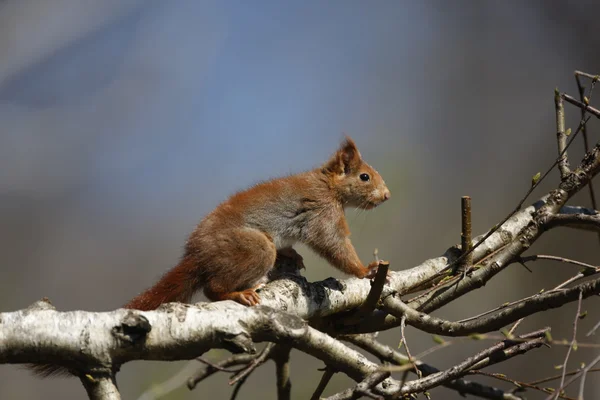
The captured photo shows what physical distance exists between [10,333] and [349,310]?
4.76ft

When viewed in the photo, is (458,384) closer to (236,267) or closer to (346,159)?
(236,267)

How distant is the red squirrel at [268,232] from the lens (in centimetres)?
275

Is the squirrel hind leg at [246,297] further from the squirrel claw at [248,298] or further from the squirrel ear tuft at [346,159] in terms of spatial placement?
the squirrel ear tuft at [346,159]

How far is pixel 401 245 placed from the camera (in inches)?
245

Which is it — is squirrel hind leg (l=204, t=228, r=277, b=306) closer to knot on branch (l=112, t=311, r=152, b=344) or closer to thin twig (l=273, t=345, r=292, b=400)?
thin twig (l=273, t=345, r=292, b=400)

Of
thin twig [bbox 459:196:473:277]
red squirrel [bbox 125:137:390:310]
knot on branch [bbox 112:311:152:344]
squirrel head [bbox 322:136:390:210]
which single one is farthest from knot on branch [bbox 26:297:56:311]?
squirrel head [bbox 322:136:390:210]

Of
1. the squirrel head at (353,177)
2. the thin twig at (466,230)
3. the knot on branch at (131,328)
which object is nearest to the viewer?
the knot on branch at (131,328)

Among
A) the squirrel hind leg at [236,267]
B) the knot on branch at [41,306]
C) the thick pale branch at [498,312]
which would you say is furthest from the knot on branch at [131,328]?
the thick pale branch at [498,312]

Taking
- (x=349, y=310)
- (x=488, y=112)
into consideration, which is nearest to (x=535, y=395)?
(x=488, y=112)

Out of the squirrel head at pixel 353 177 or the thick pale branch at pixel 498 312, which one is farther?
the squirrel head at pixel 353 177

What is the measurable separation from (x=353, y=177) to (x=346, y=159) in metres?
0.11

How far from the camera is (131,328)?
1.72 meters

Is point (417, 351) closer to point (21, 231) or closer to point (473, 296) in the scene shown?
point (473, 296)

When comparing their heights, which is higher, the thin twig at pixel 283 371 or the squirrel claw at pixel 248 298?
the squirrel claw at pixel 248 298
